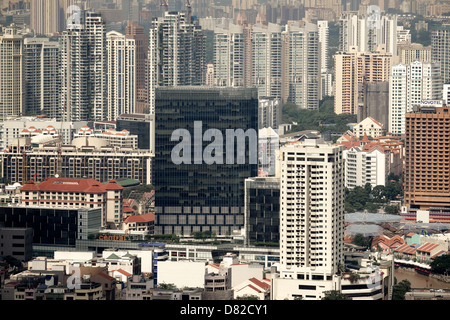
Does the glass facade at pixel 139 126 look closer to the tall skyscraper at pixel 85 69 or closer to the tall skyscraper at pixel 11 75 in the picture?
the tall skyscraper at pixel 85 69

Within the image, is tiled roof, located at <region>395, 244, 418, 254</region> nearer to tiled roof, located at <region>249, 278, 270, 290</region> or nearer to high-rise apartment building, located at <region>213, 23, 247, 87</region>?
tiled roof, located at <region>249, 278, 270, 290</region>

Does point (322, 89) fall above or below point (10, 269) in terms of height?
above

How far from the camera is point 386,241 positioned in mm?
8820

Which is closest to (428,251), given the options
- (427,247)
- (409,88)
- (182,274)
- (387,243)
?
(427,247)

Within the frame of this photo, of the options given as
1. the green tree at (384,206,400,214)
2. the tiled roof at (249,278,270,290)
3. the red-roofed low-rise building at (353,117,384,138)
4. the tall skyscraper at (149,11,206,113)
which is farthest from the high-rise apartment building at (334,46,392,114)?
the tiled roof at (249,278,270,290)

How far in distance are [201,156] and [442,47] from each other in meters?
8.00

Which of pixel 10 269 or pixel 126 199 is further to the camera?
pixel 126 199

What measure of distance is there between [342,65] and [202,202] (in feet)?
30.2

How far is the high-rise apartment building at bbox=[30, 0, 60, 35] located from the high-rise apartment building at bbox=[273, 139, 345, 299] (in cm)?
788

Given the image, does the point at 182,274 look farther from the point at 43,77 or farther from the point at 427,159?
the point at 43,77

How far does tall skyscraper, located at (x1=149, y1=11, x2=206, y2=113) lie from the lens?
14.7 meters

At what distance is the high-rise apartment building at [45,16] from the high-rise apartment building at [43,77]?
0.27m
